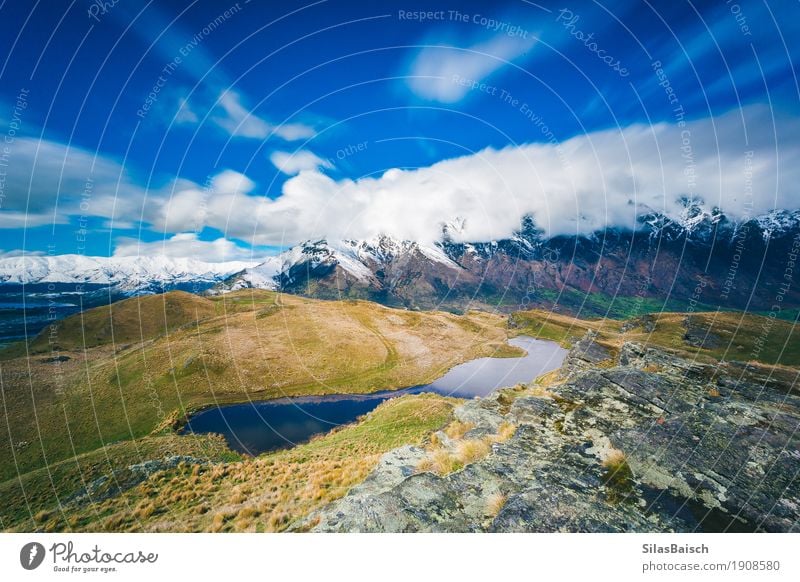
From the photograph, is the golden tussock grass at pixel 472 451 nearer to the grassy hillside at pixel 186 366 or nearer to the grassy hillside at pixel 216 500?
the grassy hillside at pixel 216 500

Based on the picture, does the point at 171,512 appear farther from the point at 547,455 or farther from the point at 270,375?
the point at 270,375

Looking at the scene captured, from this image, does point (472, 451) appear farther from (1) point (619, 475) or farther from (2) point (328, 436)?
(2) point (328, 436)

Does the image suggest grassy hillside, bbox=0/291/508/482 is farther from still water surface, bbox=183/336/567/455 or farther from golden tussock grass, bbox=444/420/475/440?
golden tussock grass, bbox=444/420/475/440

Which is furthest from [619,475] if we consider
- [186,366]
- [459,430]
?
[186,366]

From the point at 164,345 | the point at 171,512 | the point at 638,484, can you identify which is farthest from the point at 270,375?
the point at 638,484

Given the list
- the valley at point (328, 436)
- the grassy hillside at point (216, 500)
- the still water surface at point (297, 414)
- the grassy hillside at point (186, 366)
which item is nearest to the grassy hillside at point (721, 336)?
the valley at point (328, 436)

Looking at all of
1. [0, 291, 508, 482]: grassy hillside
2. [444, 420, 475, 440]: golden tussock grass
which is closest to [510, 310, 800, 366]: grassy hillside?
[0, 291, 508, 482]: grassy hillside
